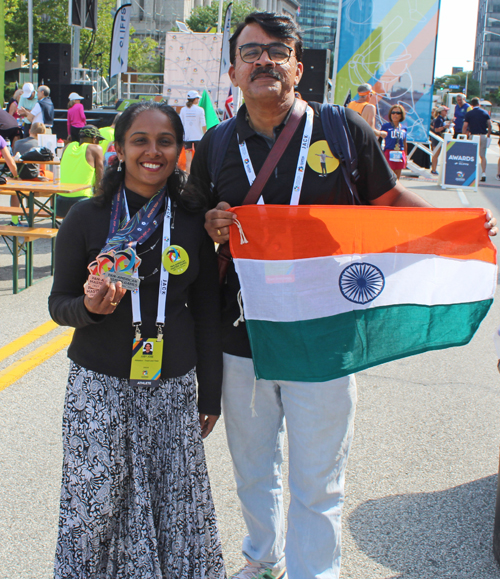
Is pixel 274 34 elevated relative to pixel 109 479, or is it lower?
elevated

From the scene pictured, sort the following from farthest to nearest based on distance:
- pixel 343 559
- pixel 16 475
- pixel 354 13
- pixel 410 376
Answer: pixel 354 13 < pixel 410 376 < pixel 16 475 < pixel 343 559

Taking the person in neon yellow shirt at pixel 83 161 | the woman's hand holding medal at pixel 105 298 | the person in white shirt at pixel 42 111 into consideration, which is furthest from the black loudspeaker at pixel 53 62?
the woman's hand holding medal at pixel 105 298

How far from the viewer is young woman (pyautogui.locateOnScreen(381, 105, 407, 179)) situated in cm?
1304

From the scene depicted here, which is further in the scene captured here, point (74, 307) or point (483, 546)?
point (483, 546)

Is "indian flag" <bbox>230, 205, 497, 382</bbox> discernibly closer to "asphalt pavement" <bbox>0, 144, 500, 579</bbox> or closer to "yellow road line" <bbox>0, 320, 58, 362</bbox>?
"asphalt pavement" <bbox>0, 144, 500, 579</bbox>

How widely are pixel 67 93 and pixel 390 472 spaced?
28272 millimetres

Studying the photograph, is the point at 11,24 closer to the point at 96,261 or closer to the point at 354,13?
the point at 354,13

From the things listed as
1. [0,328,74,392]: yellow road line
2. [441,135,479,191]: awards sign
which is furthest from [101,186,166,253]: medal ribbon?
[441,135,479,191]: awards sign

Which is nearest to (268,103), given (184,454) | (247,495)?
(184,454)

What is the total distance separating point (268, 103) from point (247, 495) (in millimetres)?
1608

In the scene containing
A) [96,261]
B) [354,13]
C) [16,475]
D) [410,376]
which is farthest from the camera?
[354,13]

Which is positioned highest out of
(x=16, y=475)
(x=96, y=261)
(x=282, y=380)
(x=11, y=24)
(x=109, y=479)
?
(x=11, y=24)

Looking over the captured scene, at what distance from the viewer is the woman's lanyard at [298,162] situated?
236 cm

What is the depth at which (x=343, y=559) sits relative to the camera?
2.84 metres
